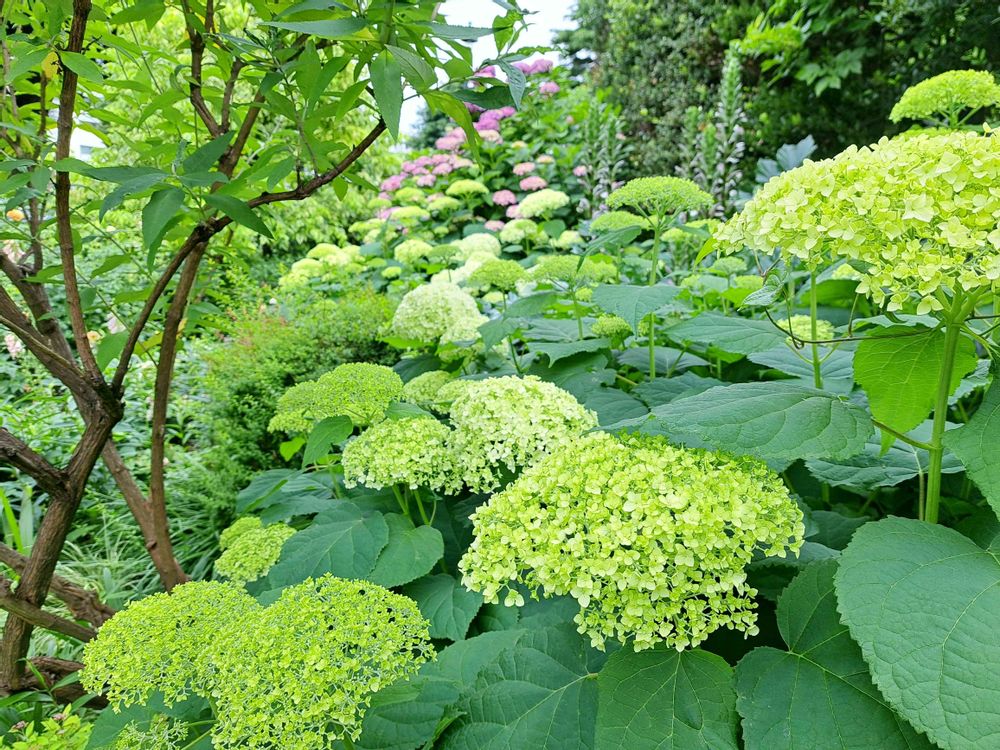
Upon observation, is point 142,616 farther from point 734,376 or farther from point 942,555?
point 734,376

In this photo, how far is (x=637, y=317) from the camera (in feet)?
5.62

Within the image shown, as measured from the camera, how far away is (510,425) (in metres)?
1.60

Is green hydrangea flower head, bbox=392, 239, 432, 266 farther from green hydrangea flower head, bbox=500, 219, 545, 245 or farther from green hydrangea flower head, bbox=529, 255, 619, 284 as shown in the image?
green hydrangea flower head, bbox=529, 255, 619, 284

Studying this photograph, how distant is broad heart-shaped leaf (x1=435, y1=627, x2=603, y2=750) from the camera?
39.0 inches

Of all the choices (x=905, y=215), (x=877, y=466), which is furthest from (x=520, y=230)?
(x=905, y=215)

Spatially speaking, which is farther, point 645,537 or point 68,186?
point 68,186

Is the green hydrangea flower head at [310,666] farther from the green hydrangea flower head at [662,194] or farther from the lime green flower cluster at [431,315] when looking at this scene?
the lime green flower cluster at [431,315]

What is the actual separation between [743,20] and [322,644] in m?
8.39

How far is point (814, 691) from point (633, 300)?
111 centimetres

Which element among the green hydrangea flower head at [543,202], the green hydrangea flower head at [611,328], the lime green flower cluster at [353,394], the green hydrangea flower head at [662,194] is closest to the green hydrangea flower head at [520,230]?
the green hydrangea flower head at [543,202]

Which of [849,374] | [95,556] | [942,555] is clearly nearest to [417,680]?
[942,555]

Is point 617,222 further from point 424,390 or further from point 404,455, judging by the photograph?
point 404,455

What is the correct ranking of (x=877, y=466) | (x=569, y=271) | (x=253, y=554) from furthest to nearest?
(x=569, y=271) < (x=253, y=554) < (x=877, y=466)

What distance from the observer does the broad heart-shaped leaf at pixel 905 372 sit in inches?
40.7
